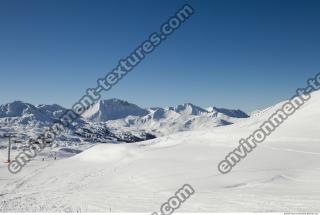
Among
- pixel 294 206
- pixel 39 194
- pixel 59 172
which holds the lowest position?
pixel 294 206

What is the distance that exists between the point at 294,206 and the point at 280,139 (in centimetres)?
2944

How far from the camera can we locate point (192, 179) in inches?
1260

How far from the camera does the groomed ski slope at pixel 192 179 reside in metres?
22.4

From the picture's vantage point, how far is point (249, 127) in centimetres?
6200

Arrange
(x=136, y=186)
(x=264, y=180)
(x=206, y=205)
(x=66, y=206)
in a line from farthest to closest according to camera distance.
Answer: (x=136, y=186) < (x=264, y=180) < (x=66, y=206) < (x=206, y=205)

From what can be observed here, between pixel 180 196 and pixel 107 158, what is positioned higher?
pixel 107 158

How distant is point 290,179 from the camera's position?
29.2 m

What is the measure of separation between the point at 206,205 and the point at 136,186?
11.5 metres

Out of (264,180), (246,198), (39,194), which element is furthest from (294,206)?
(39,194)

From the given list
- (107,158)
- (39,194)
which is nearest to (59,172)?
(107,158)

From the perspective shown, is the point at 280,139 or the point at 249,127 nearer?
the point at 280,139

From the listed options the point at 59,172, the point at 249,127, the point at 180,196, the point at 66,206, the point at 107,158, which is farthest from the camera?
the point at 249,127

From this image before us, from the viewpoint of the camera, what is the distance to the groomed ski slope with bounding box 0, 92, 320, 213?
22.4m

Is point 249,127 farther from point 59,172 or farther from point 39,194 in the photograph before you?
point 39,194
